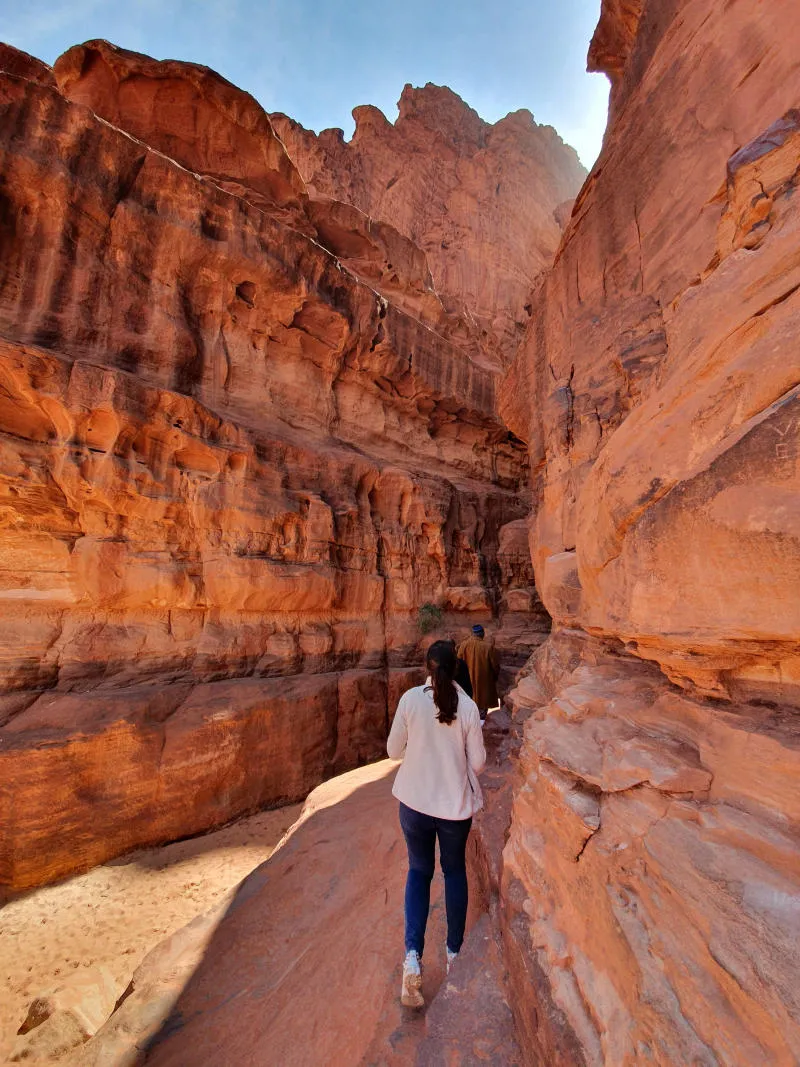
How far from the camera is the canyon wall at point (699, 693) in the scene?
1.33m

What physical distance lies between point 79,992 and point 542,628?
1063 cm

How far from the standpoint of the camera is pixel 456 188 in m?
28.3

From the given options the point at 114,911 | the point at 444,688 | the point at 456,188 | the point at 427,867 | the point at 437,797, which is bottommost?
the point at 114,911

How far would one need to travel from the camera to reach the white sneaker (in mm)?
2461

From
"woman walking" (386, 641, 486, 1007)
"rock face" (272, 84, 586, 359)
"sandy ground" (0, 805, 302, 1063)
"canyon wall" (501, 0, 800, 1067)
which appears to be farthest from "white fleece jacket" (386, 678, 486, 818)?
"rock face" (272, 84, 586, 359)

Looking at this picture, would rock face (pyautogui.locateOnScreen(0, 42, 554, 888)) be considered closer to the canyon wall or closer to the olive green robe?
the olive green robe

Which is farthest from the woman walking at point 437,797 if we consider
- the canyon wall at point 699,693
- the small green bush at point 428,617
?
the small green bush at point 428,617

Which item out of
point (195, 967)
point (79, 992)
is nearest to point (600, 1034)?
point (195, 967)

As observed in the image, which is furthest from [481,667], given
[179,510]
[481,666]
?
[179,510]

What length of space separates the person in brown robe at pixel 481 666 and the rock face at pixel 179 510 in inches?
154

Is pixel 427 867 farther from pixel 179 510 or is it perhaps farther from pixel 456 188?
pixel 456 188

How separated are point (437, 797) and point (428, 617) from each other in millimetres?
9577

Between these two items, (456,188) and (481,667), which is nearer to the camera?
(481,667)

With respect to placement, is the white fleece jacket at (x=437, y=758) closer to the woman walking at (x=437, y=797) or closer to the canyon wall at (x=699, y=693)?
the woman walking at (x=437, y=797)
